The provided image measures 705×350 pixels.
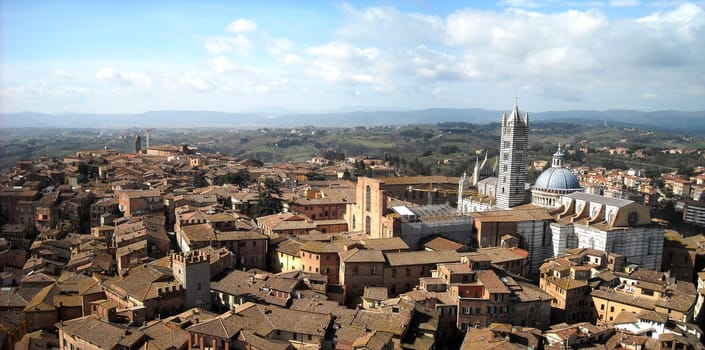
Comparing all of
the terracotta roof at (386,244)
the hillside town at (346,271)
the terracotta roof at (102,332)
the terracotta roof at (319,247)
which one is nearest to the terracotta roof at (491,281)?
the hillside town at (346,271)

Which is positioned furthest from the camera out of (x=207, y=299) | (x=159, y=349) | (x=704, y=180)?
(x=704, y=180)

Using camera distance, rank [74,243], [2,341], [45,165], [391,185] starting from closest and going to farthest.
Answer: [2,341]
[74,243]
[391,185]
[45,165]

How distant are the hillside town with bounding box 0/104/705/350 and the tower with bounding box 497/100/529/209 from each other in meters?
0.15

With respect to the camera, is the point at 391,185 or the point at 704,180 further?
the point at 704,180

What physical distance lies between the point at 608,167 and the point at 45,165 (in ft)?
398

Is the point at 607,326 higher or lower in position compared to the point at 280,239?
lower

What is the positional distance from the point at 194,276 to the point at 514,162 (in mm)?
35390

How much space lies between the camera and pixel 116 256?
4216cm

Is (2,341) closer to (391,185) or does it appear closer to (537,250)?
(537,250)

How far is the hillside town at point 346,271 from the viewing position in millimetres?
31406

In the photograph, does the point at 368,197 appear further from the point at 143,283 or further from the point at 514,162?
the point at 143,283

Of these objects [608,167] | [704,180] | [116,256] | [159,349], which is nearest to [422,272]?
[159,349]

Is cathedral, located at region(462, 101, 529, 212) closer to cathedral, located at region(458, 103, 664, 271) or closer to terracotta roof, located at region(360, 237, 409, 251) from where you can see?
cathedral, located at region(458, 103, 664, 271)

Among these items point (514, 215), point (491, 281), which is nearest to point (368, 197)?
point (514, 215)
